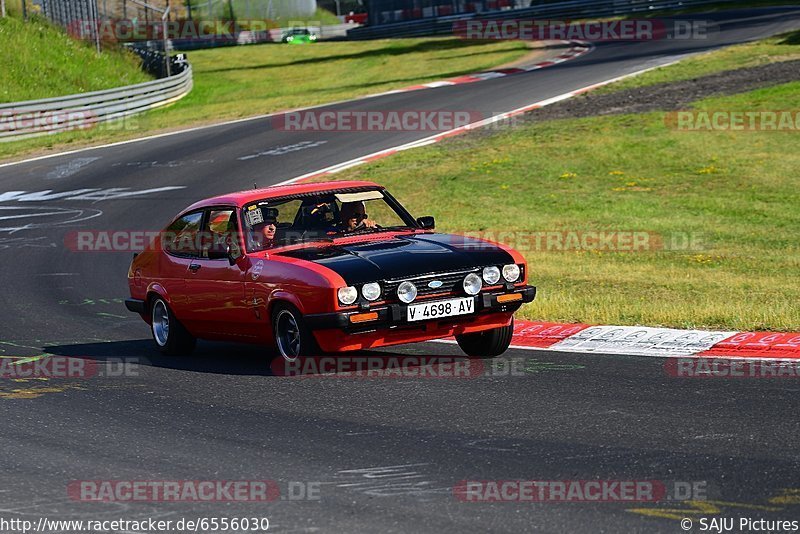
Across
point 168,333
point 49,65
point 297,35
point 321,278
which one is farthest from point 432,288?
point 297,35

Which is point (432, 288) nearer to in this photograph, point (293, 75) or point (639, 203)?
point (639, 203)

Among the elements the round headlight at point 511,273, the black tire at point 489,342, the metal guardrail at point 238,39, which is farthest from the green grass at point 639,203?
the metal guardrail at point 238,39

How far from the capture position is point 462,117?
1147 inches

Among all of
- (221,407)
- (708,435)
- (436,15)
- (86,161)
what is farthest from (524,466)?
(436,15)

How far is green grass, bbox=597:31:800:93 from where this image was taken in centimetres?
3061

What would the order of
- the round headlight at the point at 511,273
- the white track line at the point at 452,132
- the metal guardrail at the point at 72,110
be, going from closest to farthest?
the round headlight at the point at 511,273, the white track line at the point at 452,132, the metal guardrail at the point at 72,110

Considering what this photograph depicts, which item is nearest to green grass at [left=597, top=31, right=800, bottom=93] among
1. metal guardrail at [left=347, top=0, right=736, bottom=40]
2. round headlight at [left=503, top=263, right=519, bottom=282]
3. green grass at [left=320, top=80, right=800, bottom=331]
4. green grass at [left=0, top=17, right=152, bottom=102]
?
green grass at [left=320, top=80, right=800, bottom=331]

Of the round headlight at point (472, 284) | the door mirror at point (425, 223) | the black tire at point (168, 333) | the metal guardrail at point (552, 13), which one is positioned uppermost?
the metal guardrail at point (552, 13)

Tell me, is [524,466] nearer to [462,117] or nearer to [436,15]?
[462,117]

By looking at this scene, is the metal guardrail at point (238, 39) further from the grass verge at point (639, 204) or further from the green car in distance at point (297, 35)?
the grass verge at point (639, 204)

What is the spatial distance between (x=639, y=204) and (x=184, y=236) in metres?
11.0

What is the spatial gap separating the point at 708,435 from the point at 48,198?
18669 millimetres

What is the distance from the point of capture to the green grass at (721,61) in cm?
3061

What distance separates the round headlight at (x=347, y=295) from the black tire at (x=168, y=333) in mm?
2470
